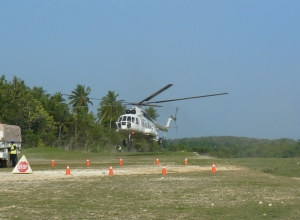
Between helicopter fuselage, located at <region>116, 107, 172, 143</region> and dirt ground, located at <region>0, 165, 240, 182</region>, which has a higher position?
→ helicopter fuselage, located at <region>116, 107, 172, 143</region>

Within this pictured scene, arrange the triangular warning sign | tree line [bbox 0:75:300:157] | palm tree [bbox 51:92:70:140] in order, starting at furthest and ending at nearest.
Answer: palm tree [bbox 51:92:70:140] → tree line [bbox 0:75:300:157] → the triangular warning sign

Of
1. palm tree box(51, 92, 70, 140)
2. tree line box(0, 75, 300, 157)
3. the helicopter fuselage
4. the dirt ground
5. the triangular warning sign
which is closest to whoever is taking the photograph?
the dirt ground

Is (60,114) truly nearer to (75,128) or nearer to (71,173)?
(75,128)

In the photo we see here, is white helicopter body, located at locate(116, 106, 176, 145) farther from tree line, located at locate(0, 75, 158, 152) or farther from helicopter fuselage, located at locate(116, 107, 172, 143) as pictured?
tree line, located at locate(0, 75, 158, 152)

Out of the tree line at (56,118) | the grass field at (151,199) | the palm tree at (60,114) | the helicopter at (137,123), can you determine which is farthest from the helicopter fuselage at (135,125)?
the palm tree at (60,114)

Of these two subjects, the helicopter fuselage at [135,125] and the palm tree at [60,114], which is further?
the palm tree at [60,114]

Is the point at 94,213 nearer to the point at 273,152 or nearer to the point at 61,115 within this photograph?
the point at 273,152

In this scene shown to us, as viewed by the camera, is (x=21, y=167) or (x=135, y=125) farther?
(x=135, y=125)

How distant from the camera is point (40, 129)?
79.6 m

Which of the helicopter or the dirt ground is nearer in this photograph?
the dirt ground

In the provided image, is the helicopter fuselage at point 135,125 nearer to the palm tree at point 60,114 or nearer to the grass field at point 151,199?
the grass field at point 151,199

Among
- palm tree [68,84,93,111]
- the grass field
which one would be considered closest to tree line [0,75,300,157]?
palm tree [68,84,93,111]

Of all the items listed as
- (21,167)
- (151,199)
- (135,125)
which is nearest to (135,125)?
(135,125)

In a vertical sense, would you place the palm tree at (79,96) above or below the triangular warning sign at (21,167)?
above
